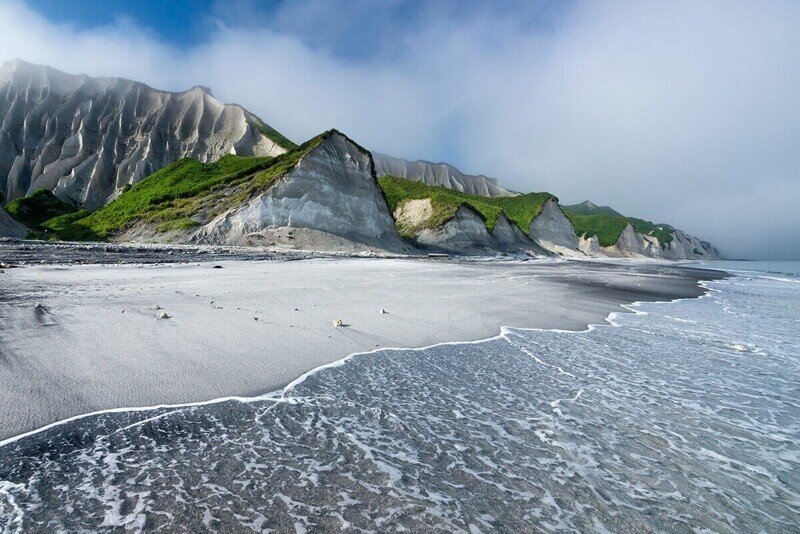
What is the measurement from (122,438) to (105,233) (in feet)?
140

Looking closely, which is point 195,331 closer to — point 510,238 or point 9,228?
point 9,228

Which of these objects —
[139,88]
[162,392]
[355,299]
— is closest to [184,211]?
[355,299]

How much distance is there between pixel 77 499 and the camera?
162 cm

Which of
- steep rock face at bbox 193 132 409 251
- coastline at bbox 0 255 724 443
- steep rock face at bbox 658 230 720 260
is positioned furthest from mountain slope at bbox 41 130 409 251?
steep rock face at bbox 658 230 720 260

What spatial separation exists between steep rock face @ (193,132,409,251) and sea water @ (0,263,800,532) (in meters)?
31.7

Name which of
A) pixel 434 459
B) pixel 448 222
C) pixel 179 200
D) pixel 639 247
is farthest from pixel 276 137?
pixel 639 247

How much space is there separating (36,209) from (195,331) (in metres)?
61.8

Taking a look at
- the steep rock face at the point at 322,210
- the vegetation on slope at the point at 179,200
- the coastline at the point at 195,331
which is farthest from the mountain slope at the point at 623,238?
the coastline at the point at 195,331

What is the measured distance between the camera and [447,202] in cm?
5334

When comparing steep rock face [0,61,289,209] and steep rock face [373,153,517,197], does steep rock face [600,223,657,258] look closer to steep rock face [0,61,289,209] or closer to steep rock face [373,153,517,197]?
steep rock face [373,153,517,197]

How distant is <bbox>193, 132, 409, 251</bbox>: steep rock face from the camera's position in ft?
108

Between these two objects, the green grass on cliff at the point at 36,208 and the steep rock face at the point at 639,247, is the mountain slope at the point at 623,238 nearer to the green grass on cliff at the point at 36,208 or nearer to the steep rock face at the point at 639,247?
the steep rock face at the point at 639,247

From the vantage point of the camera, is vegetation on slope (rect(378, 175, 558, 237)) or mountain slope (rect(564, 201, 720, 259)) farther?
mountain slope (rect(564, 201, 720, 259))

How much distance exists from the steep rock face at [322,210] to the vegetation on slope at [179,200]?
1.53 m
